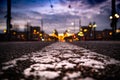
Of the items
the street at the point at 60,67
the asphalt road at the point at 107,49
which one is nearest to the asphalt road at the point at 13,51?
the street at the point at 60,67

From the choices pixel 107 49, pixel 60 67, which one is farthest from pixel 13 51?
pixel 60 67

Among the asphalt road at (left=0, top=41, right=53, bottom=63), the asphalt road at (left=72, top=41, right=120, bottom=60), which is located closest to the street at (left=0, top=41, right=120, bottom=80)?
the asphalt road at (left=0, top=41, right=53, bottom=63)

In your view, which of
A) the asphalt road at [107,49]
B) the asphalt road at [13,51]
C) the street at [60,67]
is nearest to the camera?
the street at [60,67]

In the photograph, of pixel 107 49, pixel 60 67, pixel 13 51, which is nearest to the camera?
pixel 60 67

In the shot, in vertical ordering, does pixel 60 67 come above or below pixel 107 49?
above

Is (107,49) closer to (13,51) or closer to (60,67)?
(13,51)

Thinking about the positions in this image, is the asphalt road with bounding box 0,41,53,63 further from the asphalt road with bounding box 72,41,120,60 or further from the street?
the asphalt road with bounding box 72,41,120,60

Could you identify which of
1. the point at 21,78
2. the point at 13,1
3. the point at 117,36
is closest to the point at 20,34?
the point at 13,1

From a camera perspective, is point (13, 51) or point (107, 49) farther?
point (107, 49)

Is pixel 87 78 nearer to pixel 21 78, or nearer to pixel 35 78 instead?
pixel 35 78

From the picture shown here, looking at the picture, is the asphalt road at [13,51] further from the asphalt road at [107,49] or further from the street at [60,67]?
the asphalt road at [107,49]

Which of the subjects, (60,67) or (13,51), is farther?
(13,51)

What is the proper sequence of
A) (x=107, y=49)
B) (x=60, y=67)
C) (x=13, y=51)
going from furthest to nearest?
(x=107, y=49) → (x=13, y=51) → (x=60, y=67)

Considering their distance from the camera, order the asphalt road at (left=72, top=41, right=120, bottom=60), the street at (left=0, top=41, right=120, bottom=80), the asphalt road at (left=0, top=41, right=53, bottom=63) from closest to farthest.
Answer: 1. the street at (left=0, top=41, right=120, bottom=80)
2. the asphalt road at (left=0, top=41, right=53, bottom=63)
3. the asphalt road at (left=72, top=41, right=120, bottom=60)
